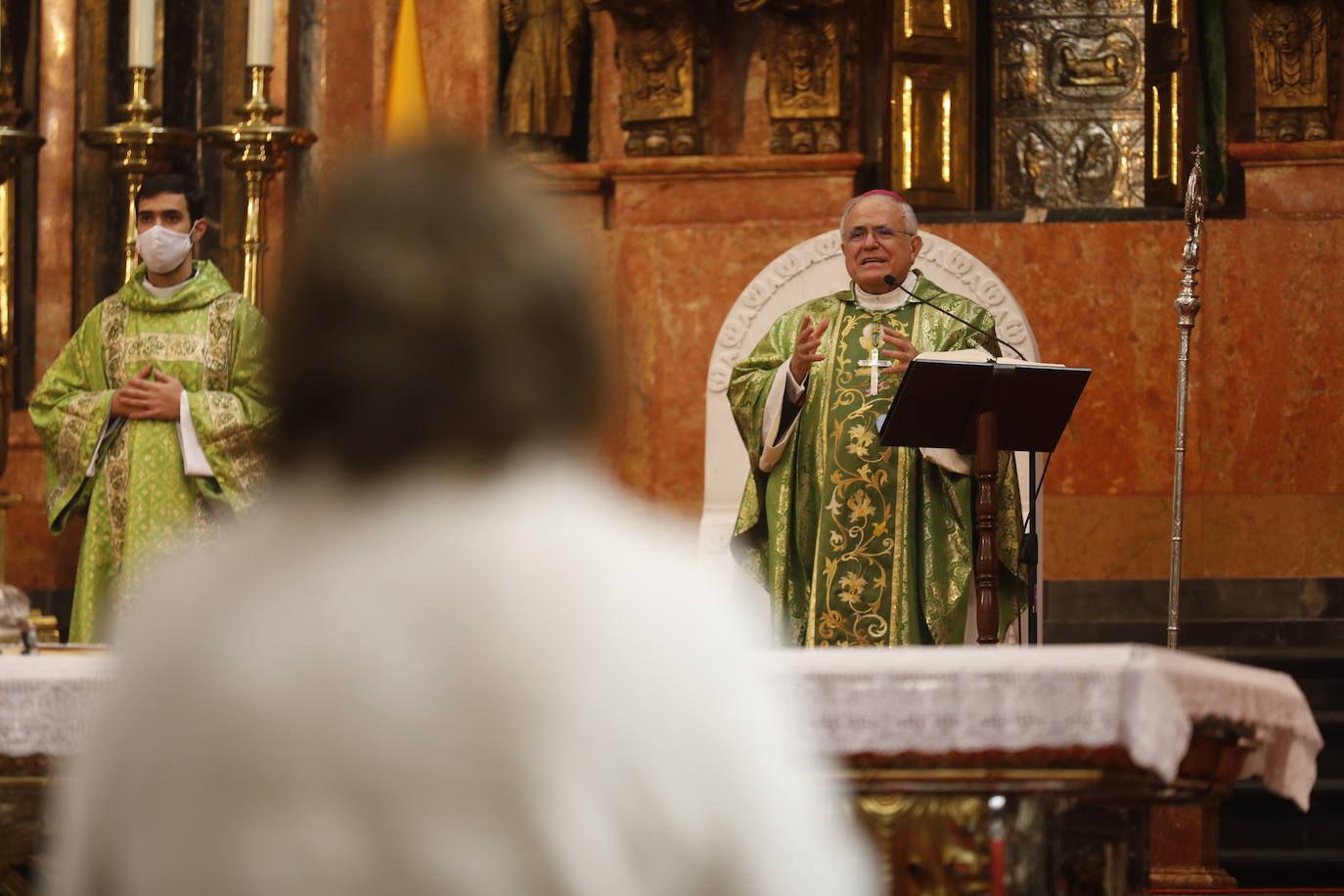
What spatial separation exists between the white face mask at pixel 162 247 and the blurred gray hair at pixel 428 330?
6052 millimetres

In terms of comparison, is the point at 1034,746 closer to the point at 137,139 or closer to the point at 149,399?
the point at 149,399

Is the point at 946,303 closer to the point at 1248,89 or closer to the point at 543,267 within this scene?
the point at 1248,89

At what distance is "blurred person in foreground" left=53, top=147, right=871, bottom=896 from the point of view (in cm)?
135

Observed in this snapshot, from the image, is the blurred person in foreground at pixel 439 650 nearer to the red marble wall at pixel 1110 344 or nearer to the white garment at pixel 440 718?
the white garment at pixel 440 718

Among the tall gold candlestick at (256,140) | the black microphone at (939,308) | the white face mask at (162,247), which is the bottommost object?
the black microphone at (939,308)

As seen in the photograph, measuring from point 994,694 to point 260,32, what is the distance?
449 centimetres

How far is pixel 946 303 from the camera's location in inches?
265

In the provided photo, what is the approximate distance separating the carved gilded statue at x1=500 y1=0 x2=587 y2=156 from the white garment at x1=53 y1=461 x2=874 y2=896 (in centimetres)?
781

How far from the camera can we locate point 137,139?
742 cm

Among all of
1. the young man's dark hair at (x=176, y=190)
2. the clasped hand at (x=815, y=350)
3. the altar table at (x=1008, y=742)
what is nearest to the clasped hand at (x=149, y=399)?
the young man's dark hair at (x=176, y=190)

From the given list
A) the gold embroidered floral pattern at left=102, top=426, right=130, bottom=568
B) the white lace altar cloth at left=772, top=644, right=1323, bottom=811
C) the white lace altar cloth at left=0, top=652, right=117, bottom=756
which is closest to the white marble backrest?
the gold embroidered floral pattern at left=102, top=426, right=130, bottom=568

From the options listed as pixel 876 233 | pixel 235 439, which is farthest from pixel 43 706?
pixel 235 439

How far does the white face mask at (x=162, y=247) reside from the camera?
730 centimetres

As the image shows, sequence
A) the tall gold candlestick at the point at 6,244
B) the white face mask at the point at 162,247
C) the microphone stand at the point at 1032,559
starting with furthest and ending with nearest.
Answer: the white face mask at the point at 162,247 < the tall gold candlestick at the point at 6,244 < the microphone stand at the point at 1032,559
